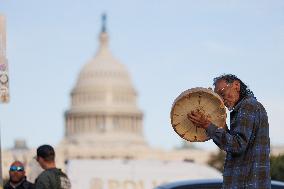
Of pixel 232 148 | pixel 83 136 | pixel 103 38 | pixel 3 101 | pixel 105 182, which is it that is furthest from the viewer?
pixel 103 38

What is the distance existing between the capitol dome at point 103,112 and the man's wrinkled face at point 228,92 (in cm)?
13856

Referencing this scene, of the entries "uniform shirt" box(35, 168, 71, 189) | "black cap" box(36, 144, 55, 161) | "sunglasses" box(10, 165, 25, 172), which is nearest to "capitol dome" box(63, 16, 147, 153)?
"sunglasses" box(10, 165, 25, 172)

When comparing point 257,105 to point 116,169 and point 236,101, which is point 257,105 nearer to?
point 236,101

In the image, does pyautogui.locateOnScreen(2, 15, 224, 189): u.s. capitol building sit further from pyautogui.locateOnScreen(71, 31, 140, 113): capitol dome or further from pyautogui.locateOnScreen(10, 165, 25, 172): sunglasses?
pyautogui.locateOnScreen(10, 165, 25, 172): sunglasses

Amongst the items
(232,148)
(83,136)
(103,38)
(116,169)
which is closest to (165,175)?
(116,169)

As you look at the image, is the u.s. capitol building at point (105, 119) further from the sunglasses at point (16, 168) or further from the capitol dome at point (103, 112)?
the sunglasses at point (16, 168)

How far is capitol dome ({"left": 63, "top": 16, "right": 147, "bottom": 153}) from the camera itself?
14700 centimetres

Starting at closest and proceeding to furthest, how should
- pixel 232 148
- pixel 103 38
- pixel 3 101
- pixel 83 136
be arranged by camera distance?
pixel 232 148, pixel 3 101, pixel 83 136, pixel 103 38

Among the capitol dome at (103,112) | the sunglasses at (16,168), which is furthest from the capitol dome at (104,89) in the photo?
the sunglasses at (16,168)

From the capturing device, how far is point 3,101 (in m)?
8.00

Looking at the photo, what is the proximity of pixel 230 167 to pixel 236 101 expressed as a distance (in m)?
0.40

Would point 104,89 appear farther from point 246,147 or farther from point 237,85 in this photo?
point 246,147

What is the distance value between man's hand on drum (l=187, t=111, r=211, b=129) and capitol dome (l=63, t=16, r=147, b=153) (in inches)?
5458

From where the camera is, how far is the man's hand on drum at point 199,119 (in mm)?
6832
